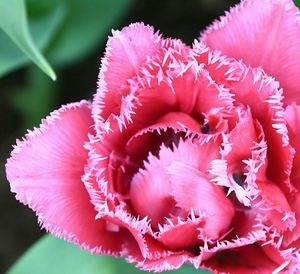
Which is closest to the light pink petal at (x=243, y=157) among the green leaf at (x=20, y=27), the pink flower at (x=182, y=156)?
the pink flower at (x=182, y=156)

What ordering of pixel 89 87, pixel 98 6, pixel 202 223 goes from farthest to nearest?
pixel 89 87, pixel 98 6, pixel 202 223

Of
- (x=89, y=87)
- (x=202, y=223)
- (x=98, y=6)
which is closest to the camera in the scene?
(x=202, y=223)

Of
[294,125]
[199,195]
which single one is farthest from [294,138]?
[199,195]

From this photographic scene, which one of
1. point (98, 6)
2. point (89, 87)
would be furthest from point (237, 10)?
point (89, 87)

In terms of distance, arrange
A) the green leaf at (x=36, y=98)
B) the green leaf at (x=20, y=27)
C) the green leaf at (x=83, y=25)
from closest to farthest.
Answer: the green leaf at (x=20, y=27)
the green leaf at (x=83, y=25)
the green leaf at (x=36, y=98)

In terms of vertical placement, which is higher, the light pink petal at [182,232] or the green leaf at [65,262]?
the light pink petal at [182,232]

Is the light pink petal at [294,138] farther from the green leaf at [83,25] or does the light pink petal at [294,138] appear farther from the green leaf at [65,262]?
the green leaf at [83,25]

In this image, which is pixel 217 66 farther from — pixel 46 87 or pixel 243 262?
pixel 46 87

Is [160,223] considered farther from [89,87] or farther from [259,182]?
[89,87]
